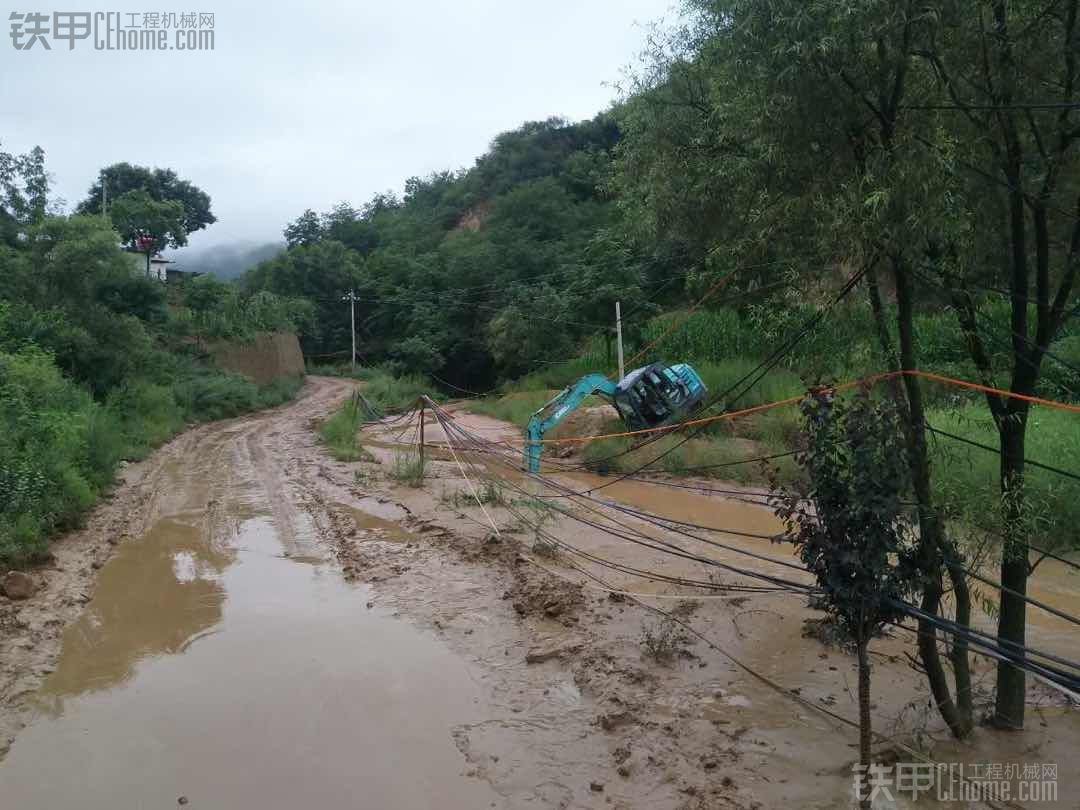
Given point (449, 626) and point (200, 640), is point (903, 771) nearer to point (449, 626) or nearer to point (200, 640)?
point (449, 626)

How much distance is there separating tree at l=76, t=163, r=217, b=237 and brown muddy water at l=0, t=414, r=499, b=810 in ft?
139

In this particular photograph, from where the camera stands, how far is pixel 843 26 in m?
4.22

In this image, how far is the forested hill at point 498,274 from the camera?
28453 mm

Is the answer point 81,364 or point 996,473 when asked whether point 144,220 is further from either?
point 996,473

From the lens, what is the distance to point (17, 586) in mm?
7766

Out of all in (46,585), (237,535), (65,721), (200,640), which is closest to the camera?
(65,721)

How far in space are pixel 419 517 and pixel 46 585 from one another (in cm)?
476

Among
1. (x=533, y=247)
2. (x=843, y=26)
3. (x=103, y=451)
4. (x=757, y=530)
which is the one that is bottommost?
(x=757, y=530)

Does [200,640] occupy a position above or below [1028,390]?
below

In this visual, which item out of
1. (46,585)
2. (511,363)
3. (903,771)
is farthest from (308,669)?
(511,363)

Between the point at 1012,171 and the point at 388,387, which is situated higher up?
the point at 1012,171

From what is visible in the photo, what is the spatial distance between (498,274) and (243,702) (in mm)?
34294

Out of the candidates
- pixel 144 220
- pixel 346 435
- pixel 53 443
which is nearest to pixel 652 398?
pixel 346 435

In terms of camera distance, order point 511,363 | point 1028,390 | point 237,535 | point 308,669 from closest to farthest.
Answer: point 1028,390
point 308,669
point 237,535
point 511,363
